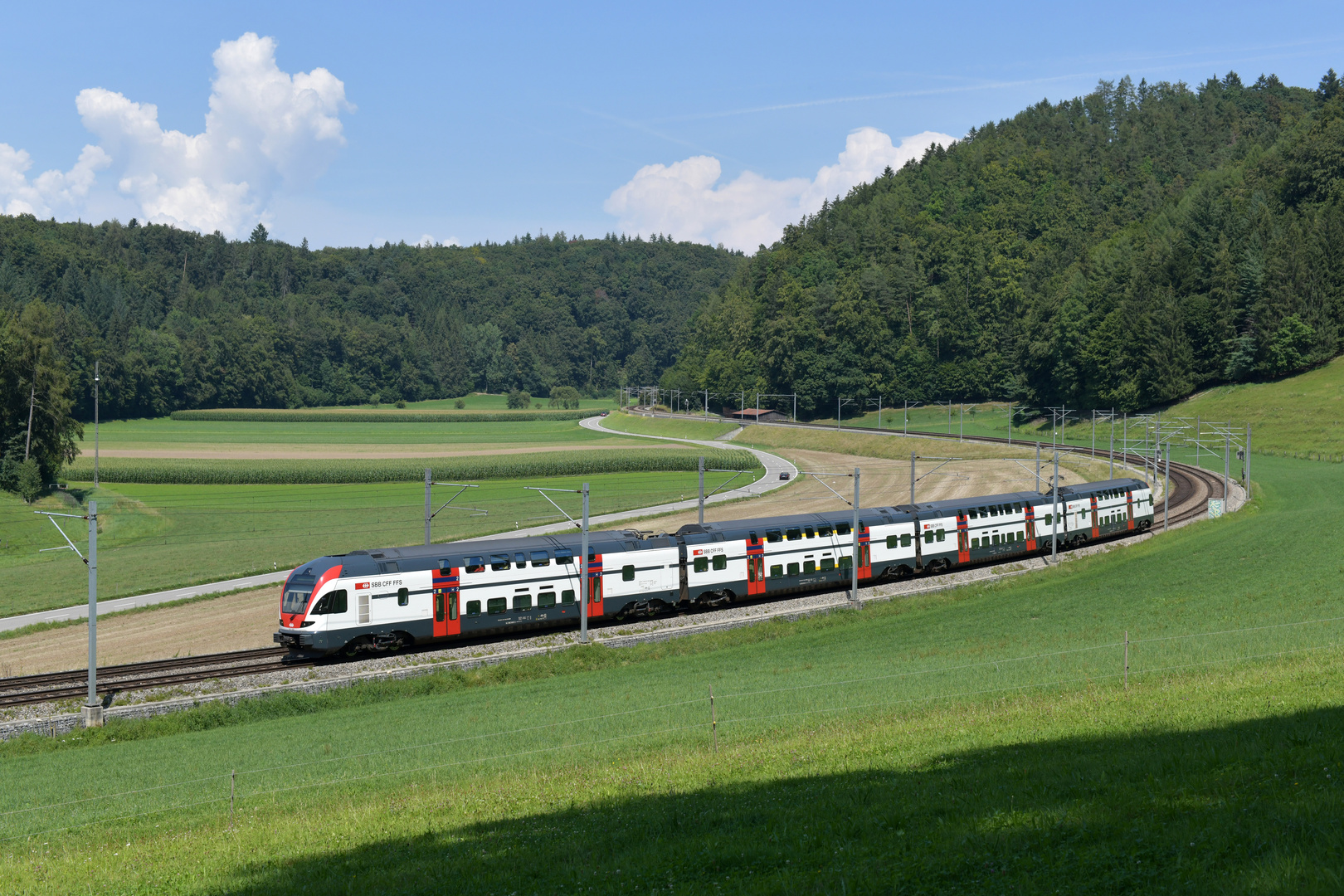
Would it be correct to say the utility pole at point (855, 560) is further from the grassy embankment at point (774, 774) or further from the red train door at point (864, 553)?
the grassy embankment at point (774, 774)

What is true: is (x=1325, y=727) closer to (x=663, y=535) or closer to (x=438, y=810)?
(x=438, y=810)

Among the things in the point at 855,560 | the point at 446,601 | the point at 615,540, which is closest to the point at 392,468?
the point at 615,540

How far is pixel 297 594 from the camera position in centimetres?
3731

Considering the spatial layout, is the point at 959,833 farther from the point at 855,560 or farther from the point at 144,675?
the point at 855,560

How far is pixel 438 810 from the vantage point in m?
17.5

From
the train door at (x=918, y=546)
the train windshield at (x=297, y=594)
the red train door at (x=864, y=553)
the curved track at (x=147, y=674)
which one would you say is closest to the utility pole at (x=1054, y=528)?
the train door at (x=918, y=546)

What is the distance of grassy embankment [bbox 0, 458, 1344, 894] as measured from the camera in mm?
11664

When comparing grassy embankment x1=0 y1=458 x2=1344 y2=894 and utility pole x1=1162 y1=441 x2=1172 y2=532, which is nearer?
grassy embankment x1=0 y1=458 x2=1344 y2=894

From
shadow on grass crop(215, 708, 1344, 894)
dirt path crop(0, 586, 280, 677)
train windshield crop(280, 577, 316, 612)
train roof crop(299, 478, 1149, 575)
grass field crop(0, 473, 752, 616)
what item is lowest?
grass field crop(0, 473, 752, 616)

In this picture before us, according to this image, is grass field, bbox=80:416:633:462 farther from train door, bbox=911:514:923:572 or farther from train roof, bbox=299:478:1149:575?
train door, bbox=911:514:923:572

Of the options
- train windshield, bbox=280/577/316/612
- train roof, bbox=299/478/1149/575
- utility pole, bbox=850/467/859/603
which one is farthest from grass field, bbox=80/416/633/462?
utility pole, bbox=850/467/859/603

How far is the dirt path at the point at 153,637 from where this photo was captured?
41625 mm

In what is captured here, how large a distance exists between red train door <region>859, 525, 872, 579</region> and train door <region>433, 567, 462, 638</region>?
22264 mm

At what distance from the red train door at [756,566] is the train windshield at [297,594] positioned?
20417 mm
